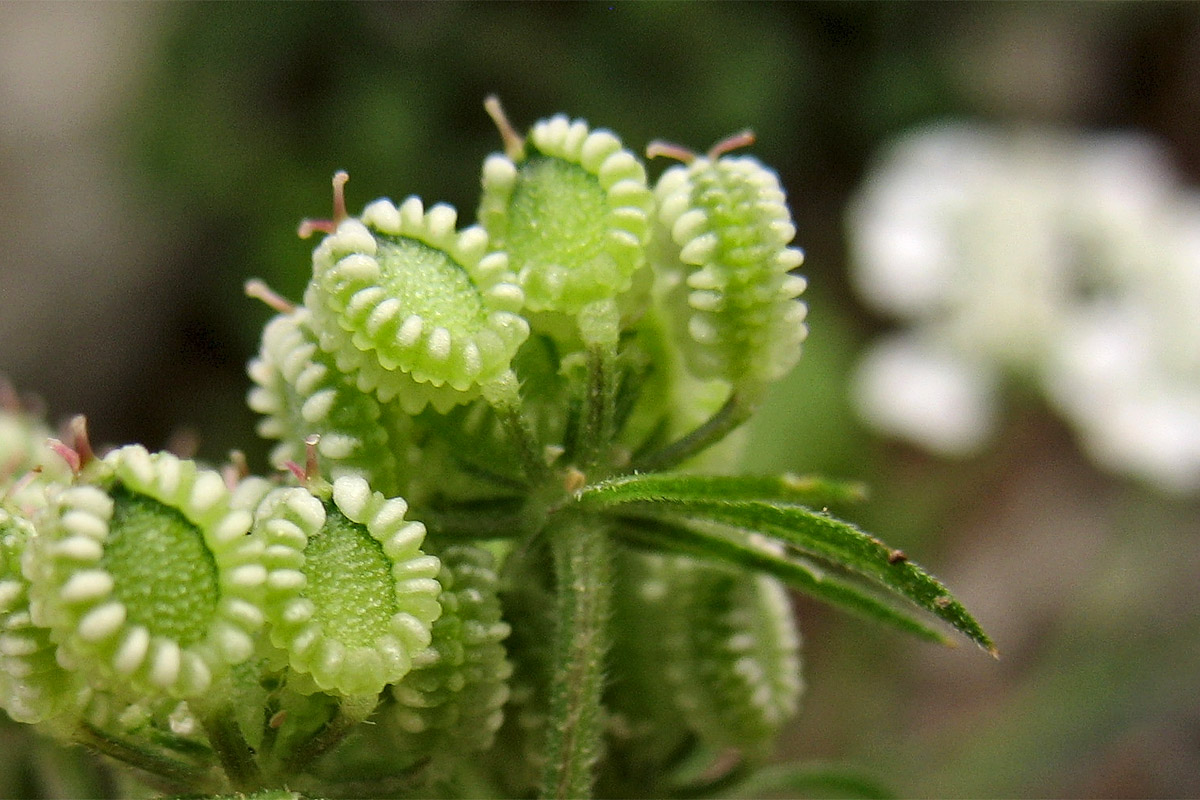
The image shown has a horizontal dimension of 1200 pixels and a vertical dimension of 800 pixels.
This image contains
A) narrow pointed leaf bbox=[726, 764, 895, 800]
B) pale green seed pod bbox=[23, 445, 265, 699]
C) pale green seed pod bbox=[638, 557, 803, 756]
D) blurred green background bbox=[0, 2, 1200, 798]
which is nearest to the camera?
pale green seed pod bbox=[23, 445, 265, 699]

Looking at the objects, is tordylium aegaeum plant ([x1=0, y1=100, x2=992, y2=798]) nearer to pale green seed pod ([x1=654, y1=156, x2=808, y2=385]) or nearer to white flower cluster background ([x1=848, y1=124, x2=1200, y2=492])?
pale green seed pod ([x1=654, y1=156, x2=808, y2=385])

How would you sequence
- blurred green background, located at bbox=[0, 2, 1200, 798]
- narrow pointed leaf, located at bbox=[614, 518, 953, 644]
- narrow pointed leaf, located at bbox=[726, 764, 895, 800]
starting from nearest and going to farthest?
narrow pointed leaf, located at bbox=[614, 518, 953, 644]
narrow pointed leaf, located at bbox=[726, 764, 895, 800]
blurred green background, located at bbox=[0, 2, 1200, 798]

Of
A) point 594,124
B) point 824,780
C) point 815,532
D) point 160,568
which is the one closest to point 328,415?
point 160,568

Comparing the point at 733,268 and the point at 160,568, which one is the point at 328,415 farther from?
the point at 733,268

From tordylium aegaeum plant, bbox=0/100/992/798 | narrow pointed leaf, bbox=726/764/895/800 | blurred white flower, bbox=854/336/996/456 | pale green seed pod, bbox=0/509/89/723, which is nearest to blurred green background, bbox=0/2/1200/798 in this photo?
blurred white flower, bbox=854/336/996/456

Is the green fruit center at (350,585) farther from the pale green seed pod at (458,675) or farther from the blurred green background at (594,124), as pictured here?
the blurred green background at (594,124)

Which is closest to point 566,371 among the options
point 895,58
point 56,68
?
point 895,58
